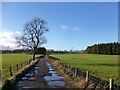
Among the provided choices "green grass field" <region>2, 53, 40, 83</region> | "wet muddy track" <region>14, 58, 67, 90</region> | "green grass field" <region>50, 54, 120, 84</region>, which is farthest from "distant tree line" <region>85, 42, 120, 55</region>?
"wet muddy track" <region>14, 58, 67, 90</region>

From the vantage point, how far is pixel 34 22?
4100cm

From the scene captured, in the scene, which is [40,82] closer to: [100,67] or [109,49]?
[100,67]

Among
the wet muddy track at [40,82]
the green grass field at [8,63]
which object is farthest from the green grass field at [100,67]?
the green grass field at [8,63]

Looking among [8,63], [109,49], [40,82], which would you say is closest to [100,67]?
[40,82]

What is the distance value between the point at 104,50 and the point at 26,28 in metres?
74.9

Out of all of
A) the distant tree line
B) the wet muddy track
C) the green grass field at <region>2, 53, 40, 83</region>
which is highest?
the distant tree line

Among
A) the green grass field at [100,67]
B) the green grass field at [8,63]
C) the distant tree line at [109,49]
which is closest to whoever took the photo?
the green grass field at [8,63]

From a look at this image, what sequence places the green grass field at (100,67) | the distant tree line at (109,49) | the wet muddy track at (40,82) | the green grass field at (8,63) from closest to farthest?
the wet muddy track at (40,82), the green grass field at (8,63), the green grass field at (100,67), the distant tree line at (109,49)

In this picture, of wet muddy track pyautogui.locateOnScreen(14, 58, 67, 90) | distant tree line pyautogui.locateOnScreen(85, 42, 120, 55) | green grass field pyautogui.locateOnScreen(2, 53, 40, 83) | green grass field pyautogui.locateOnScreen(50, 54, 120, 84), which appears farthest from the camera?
distant tree line pyautogui.locateOnScreen(85, 42, 120, 55)

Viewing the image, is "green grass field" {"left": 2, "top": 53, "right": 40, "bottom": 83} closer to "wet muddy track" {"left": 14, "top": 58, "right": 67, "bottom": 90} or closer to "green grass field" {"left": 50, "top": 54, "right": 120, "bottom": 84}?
"wet muddy track" {"left": 14, "top": 58, "right": 67, "bottom": 90}

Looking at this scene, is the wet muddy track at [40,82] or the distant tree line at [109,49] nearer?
the wet muddy track at [40,82]

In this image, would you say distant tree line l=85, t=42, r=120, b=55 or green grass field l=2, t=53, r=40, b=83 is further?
distant tree line l=85, t=42, r=120, b=55

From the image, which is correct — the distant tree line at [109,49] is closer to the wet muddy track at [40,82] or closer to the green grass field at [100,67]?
the green grass field at [100,67]

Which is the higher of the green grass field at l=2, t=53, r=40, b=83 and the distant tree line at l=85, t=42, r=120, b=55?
the distant tree line at l=85, t=42, r=120, b=55
